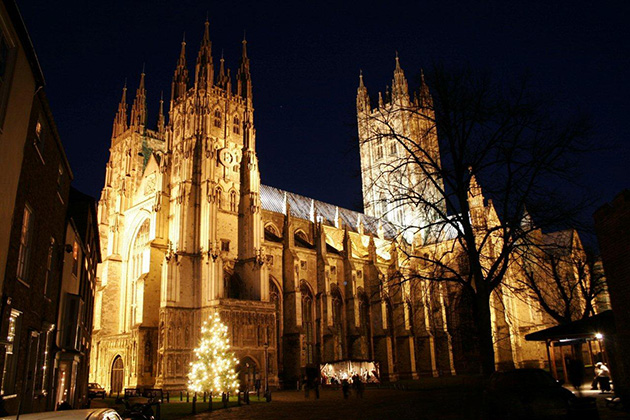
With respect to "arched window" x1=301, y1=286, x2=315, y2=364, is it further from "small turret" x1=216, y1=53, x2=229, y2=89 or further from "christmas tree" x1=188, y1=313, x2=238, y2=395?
"small turret" x1=216, y1=53, x2=229, y2=89

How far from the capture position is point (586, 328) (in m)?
18.5

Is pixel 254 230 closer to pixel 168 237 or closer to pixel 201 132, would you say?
pixel 168 237

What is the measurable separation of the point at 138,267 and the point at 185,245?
7932mm

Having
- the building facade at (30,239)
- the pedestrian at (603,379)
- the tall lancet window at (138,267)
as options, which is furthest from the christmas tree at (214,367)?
the pedestrian at (603,379)

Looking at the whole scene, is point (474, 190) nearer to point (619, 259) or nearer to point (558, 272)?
point (619, 259)

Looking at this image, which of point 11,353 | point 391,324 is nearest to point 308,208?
point 391,324

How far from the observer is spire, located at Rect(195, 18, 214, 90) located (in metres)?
44.2

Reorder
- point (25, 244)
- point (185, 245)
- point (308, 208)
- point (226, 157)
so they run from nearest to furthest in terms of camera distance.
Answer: point (25, 244)
point (185, 245)
point (226, 157)
point (308, 208)

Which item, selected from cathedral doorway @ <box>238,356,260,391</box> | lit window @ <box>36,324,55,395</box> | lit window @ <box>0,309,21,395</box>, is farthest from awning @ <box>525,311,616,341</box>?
cathedral doorway @ <box>238,356,260,391</box>

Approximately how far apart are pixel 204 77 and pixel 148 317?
21.0 m

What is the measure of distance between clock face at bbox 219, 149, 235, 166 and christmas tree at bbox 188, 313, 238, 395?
14.0 meters

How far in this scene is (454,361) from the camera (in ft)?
192

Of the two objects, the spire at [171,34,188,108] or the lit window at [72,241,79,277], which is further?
the spire at [171,34,188,108]

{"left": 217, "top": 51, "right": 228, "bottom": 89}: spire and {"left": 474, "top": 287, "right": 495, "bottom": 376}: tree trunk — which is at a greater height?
{"left": 217, "top": 51, "right": 228, "bottom": 89}: spire
